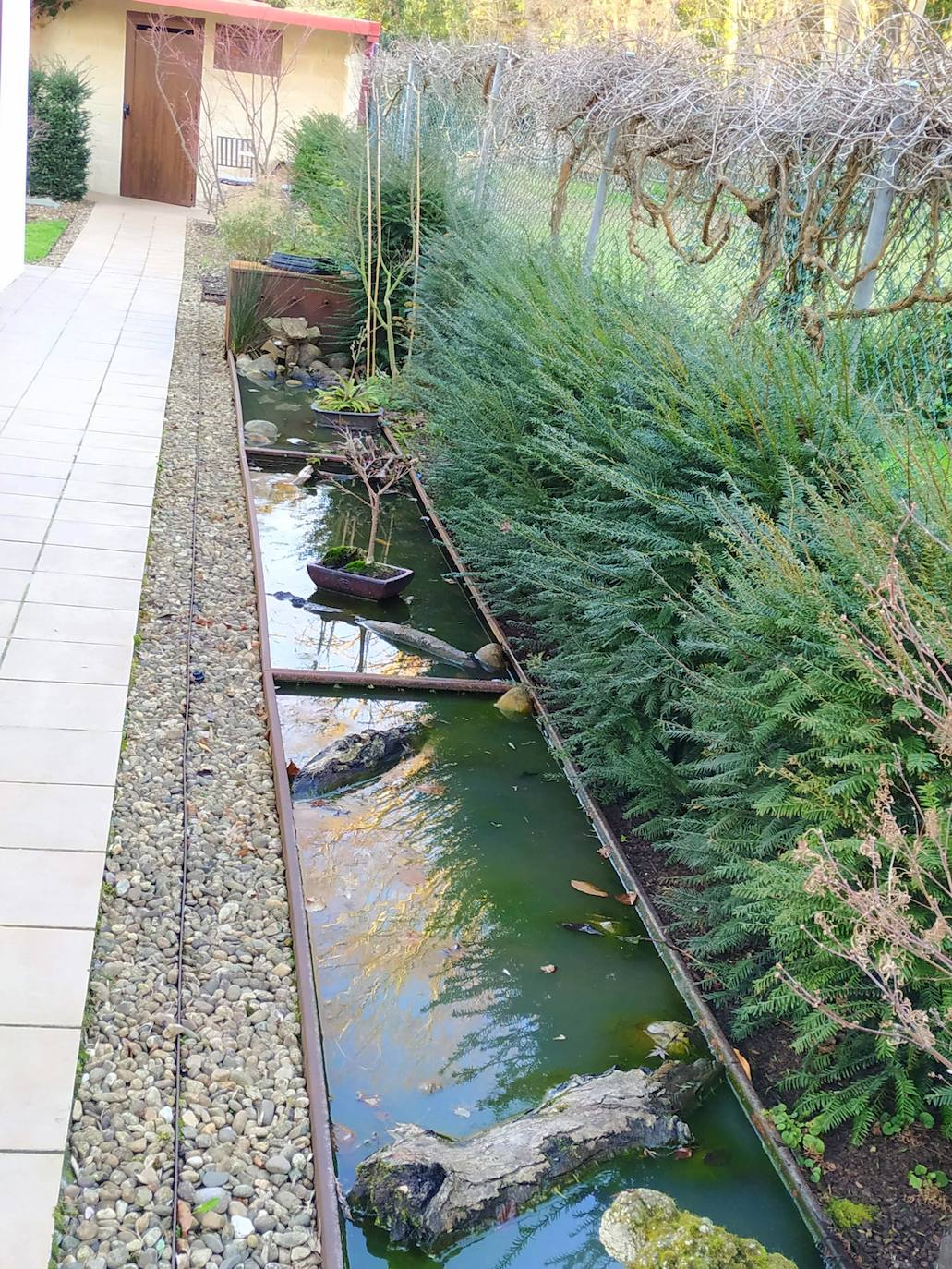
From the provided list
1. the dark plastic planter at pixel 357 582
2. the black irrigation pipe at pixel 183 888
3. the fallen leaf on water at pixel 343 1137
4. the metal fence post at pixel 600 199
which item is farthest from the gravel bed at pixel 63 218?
the fallen leaf on water at pixel 343 1137

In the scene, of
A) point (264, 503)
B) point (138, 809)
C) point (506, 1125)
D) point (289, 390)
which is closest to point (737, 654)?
point (506, 1125)

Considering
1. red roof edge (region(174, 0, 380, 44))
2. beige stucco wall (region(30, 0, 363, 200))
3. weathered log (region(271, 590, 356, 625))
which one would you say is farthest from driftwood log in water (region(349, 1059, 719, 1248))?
red roof edge (region(174, 0, 380, 44))

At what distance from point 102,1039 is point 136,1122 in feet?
0.86

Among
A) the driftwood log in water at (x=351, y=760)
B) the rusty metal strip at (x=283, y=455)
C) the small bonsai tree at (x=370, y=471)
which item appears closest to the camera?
the driftwood log in water at (x=351, y=760)

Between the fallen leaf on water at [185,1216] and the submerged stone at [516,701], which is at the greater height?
the submerged stone at [516,701]

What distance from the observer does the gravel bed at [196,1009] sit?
2.18m

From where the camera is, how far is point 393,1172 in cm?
229

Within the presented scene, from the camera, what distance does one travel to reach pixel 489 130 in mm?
9000

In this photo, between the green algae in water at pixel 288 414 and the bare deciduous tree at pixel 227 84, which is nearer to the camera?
the green algae in water at pixel 288 414

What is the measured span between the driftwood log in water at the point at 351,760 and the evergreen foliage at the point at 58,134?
15.3 m

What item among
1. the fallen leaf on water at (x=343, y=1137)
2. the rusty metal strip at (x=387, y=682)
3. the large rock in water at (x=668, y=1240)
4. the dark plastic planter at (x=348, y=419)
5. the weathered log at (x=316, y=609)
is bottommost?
the fallen leaf on water at (x=343, y=1137)

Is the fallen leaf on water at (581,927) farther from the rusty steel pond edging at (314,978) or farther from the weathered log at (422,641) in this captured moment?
the weathered log at (422,641)

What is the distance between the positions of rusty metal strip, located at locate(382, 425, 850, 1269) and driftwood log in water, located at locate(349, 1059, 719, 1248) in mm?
113

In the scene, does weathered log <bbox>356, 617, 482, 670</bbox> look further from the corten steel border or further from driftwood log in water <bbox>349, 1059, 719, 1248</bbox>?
driftwood log in water <bbox>349, 1059, 719, 1248</bbox>
